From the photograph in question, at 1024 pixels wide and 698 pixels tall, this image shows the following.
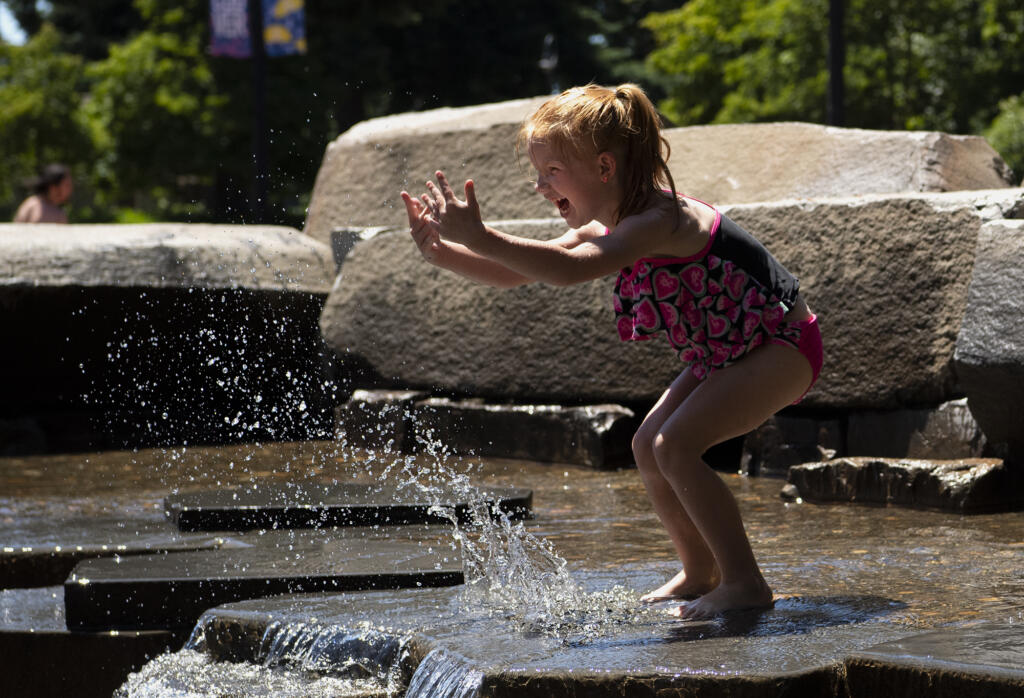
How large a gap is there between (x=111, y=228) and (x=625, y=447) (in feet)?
9.25

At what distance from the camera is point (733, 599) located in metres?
2.79

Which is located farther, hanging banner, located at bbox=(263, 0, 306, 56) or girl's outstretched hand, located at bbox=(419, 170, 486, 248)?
hanging banner, located at bbox=(263, 0, 306, 56)

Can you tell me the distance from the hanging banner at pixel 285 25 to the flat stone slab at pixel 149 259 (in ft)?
38.8

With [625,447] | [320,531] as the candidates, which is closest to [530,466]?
[625,447]

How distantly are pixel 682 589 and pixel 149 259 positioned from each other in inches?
160

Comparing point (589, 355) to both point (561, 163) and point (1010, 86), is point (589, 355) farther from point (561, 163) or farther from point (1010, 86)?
point (1010, 86)

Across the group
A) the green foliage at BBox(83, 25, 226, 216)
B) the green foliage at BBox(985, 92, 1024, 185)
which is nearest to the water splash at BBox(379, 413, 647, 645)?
the green foliage at BBox(985, 92, 1024, 185)

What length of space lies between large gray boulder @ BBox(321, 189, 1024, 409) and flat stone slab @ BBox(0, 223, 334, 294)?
0.46 meters

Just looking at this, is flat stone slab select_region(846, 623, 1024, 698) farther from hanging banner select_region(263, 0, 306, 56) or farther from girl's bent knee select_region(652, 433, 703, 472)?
hanging banner select_region(263, 0, 306, 56)

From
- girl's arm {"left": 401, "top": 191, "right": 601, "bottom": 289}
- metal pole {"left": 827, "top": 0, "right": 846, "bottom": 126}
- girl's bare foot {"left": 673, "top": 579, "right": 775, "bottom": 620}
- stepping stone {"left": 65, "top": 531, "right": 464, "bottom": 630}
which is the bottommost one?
stepping stone {"left": 65, "top": 531, "right": 464, "bottom": 630}

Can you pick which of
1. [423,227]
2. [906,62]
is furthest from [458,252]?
[906,62]

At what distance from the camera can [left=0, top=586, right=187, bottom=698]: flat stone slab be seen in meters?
3.25

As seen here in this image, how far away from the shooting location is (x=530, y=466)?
554 centimetres

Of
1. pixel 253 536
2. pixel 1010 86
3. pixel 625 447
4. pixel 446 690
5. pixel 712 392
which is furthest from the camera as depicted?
pixel 1010 86
